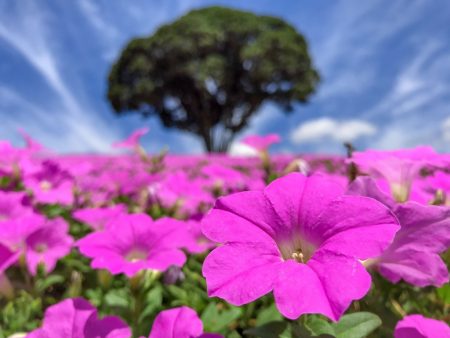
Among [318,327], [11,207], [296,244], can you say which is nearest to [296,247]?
[296,244]

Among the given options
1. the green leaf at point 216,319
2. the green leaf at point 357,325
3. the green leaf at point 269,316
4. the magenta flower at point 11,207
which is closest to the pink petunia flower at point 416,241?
the green leaf at point 357,325

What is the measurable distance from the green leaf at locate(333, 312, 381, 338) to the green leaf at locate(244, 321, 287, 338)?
11 cm

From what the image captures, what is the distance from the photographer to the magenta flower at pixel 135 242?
1259mm

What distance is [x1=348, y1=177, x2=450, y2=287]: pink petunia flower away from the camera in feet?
3.18

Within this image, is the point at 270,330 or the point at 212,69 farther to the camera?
the point at 212,69

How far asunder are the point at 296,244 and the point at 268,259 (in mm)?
104

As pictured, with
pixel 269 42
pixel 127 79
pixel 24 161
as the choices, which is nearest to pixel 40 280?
pixel 24 161

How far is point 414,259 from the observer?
1.01 metres

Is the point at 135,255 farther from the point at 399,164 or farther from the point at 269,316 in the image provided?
the point at 399,164

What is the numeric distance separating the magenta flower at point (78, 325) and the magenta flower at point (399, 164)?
651 millimetres

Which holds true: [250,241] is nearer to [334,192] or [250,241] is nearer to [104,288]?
[334,192]

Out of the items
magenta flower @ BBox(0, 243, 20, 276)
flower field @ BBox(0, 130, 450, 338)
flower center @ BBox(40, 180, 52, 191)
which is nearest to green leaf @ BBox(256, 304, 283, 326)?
flower field @ BBox(0, 130, 450, 338)

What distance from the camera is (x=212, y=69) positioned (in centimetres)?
2638

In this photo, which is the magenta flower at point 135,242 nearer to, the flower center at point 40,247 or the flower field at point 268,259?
the flower field at point 268,259
